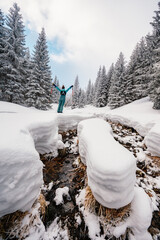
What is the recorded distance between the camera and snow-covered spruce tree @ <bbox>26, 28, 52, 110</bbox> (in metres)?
10.4

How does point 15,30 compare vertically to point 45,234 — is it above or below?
above

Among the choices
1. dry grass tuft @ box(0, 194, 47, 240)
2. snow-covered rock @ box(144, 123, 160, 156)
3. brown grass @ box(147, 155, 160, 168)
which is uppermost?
snow-covered rock @ box(144, 123, 160, 156)

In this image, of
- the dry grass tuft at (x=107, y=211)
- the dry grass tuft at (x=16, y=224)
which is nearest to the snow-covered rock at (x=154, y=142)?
the dry grass tuft at (x=107, y=211)

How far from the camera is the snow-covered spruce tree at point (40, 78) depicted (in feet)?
34.2

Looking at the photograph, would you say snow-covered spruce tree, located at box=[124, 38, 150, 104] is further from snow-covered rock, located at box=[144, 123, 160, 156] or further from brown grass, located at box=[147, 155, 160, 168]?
brown grass, located at box=[147, 155, 160, 168]

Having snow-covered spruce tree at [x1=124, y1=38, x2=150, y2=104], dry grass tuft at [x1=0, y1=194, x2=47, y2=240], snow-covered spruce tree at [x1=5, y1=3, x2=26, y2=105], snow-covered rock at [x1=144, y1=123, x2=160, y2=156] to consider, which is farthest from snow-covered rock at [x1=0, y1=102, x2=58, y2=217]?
snow-covered spruce tree at [x1=124, y1=38, x2=150, y2=104]

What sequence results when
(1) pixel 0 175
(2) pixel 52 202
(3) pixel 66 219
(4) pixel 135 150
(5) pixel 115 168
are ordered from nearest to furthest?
1. (1) pixel 0 175
2. (5) pixel 115 168
3. (3) pixel 66 219
4. (2) pixel 52 202
5. (4) pixel 135 150

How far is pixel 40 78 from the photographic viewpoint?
11.0m

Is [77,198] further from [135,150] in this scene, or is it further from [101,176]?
[135,150]

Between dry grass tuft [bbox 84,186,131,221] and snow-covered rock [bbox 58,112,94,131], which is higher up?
snow-covered rock [bbox 58,112,94,131]

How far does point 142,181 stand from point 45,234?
2204 millimetres

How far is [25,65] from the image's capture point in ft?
→ 36.5

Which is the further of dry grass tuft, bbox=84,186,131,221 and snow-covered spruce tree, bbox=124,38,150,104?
snow-covered spruce tree, bbox=124,38,150,104

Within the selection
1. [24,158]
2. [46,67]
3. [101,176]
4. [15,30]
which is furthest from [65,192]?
[15,30]
